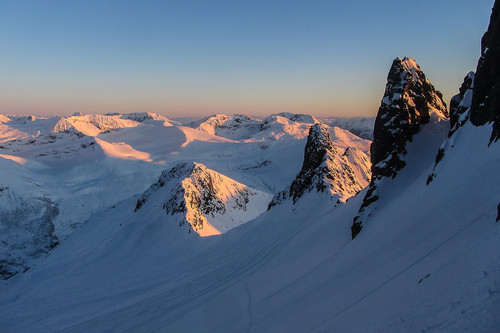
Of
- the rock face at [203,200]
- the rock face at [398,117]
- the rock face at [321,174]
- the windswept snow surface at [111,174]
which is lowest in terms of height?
the windswept snow surface at [111,174]

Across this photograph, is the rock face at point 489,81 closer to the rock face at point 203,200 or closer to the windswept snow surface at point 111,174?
the rock face at point 203,200

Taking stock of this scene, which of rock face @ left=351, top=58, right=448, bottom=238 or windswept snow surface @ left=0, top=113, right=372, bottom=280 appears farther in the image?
windswept snow surface @ left=0, top=113, right=372, bottom=280

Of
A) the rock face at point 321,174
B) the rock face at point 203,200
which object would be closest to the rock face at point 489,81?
the rock face at point 321,174

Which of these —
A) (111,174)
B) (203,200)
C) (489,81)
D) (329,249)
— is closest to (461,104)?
(489,81)

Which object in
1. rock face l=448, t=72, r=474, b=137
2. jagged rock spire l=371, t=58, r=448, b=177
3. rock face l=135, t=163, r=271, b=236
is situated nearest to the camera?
rock face l=448, t=72, r=474, b=137

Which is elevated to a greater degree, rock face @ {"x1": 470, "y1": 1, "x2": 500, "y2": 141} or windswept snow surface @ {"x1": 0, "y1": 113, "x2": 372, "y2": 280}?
rock face @ {"x1": 470, "y1": 1, "x2": 500, "y2": 141}

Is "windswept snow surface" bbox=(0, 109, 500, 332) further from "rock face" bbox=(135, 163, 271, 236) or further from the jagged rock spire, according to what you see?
"rock face" bbox=(135, 163, 271, 236)

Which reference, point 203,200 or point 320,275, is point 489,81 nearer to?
point 320,275

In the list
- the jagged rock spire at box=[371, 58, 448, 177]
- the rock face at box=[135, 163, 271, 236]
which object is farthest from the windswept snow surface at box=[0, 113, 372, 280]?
the jagged rock spire at box=[371, 58, 448, 177]
